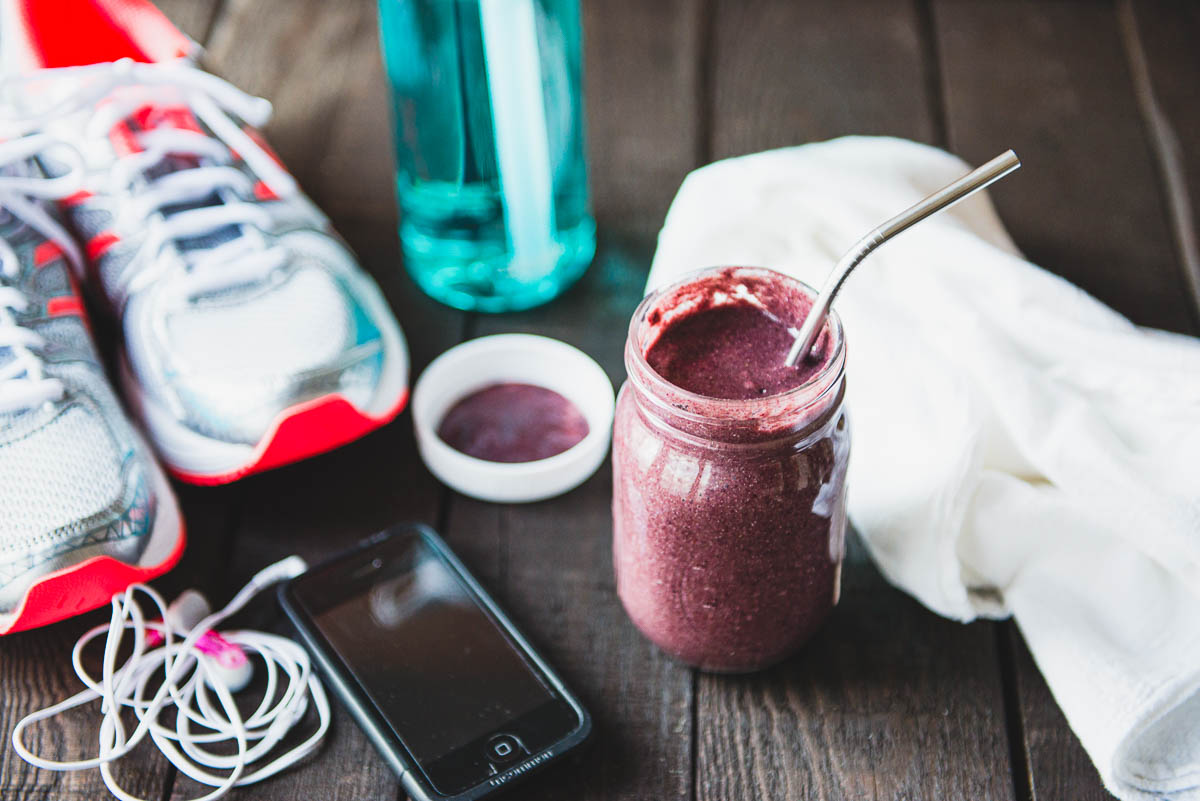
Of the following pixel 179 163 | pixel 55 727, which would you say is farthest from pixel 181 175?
pixel 55 727

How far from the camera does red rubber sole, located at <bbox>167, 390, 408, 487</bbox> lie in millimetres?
701

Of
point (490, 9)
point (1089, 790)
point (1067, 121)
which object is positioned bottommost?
point (1089, 790)

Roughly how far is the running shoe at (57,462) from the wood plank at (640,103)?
43 centimetres

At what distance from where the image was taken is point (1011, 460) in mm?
685

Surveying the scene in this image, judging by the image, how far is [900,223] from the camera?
0.51 metres

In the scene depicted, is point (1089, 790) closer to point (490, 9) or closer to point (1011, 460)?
point (1011, 460)

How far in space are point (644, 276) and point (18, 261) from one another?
46cm

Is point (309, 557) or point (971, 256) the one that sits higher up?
point (971, 256)

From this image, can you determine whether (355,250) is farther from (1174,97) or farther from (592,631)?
(1174,97)

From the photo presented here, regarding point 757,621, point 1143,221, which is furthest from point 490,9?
point 1143,221

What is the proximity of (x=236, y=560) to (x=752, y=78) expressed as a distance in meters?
0.66

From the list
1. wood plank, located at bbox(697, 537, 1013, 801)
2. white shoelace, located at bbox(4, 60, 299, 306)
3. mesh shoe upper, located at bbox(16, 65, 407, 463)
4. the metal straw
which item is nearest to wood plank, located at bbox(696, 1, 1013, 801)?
wood plank, located at bbox(697, 537, 1013, 801)

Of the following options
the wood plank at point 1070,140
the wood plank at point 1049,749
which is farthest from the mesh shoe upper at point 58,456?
the wood plank at point 1070,140

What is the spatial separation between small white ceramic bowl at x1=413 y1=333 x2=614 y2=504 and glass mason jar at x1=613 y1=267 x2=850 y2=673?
0.11 m
